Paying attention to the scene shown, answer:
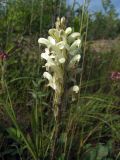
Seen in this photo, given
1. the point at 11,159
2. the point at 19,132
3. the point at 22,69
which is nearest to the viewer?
the point at 19,132

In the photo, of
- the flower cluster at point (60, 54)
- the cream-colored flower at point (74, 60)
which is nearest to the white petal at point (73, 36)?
the flower cluster at point (60, 54)

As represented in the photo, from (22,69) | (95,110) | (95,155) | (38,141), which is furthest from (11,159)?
(22,69)

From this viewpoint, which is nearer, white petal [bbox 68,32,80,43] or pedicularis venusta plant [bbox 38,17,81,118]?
pedicularis venusta plant [bbox 38,17,81,118]

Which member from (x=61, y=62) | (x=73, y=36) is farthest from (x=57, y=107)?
(x=73, y=36)

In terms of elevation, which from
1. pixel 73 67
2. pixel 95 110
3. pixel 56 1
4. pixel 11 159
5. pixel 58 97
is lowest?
pixel 11 159

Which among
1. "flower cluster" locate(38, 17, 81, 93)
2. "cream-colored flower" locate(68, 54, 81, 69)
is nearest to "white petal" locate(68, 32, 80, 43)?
"flower cluster" locate(38, 17, 81, 93)

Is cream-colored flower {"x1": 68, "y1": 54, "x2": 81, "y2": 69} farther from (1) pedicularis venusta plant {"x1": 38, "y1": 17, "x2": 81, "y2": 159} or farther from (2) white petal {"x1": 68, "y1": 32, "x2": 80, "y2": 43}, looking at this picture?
(2) white petal {"x1": 68, "y1": 32, "x2": 80, "y2": 43}

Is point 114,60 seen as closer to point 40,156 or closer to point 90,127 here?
point 90,127

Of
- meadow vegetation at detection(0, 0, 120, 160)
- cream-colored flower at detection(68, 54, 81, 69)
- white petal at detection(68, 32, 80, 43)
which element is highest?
white petal at detection(68, 32, 80, 43)
